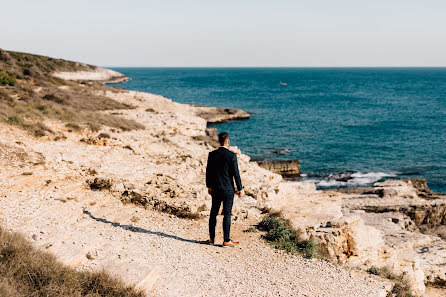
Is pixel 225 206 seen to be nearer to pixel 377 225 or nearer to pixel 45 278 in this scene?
pixel 45 278

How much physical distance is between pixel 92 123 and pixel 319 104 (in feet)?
195

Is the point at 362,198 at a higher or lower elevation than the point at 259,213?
lower

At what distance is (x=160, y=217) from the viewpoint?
938 centimetres

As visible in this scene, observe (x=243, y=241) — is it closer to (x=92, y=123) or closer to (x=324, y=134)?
(x=92, y=123)

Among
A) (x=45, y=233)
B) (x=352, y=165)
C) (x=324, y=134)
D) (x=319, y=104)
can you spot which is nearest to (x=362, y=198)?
(x=352, y=165)

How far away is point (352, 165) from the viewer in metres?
30.8

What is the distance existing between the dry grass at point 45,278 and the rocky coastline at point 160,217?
45 cm

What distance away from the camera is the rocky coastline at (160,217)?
21.5 feet

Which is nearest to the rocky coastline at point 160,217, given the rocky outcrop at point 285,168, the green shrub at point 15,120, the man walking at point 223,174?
the green shrub at point 15,120

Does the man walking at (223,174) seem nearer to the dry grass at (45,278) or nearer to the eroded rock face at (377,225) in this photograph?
the eroded rock face at (377,225)

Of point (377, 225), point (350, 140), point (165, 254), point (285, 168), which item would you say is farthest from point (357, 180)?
point (165, 254)

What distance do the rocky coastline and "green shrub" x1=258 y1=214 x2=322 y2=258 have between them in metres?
0.34

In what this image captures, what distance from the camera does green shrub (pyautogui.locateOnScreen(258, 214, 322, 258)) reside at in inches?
311

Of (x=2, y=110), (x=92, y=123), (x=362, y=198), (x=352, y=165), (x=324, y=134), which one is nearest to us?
(x=2, y=110)
